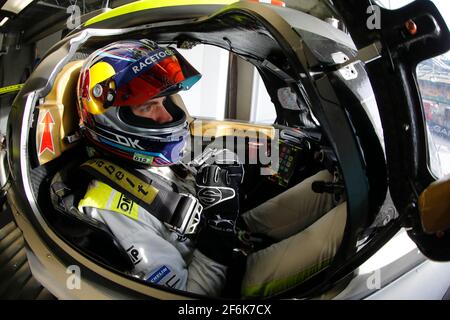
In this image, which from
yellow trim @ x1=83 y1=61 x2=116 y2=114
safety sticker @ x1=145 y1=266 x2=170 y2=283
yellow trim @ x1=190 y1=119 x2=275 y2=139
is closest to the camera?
safety sticker @ x1=145 y1=266 x2=170 y2=283

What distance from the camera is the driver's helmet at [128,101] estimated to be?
0.96 metres

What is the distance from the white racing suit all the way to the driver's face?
17 cm

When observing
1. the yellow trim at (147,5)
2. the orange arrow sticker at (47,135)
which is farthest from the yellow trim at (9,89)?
the orange arrow sticker at (47,135)

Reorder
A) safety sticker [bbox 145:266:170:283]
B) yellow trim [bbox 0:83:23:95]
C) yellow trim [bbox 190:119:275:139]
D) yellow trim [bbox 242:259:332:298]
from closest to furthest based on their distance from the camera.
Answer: yellow trim [bbox 242:259:332:298] → safety sticker [bbox 145:266:170:283] → yellow trim [bbox 190:119:275:139] → yellow trim [bbox 0:83:23:95]

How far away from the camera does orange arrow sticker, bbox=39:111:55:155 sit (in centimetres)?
102

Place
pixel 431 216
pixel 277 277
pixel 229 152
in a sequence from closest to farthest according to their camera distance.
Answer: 1. pixel 431 216
2. pixel 277 277
3. pixel 229 152

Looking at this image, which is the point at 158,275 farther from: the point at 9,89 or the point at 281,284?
the point at 9,89

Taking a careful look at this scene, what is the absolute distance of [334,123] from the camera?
0.57 metres

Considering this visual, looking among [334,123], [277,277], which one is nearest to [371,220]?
[334,123]

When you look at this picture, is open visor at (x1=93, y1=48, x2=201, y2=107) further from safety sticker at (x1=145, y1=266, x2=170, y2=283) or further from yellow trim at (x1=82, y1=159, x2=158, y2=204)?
safety sticker at (x1=145, y1=266, x2=170, y2=283)

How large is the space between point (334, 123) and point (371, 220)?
198mm

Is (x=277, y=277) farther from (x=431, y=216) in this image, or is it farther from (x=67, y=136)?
(x=67, y=136)

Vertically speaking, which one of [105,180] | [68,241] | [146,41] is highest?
[146,41]

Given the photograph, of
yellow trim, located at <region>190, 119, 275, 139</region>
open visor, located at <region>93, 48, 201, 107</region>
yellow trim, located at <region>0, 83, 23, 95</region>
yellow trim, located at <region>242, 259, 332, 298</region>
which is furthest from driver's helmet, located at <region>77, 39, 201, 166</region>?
yellow trim, located at <region>0, 83, 23, 95</region>
